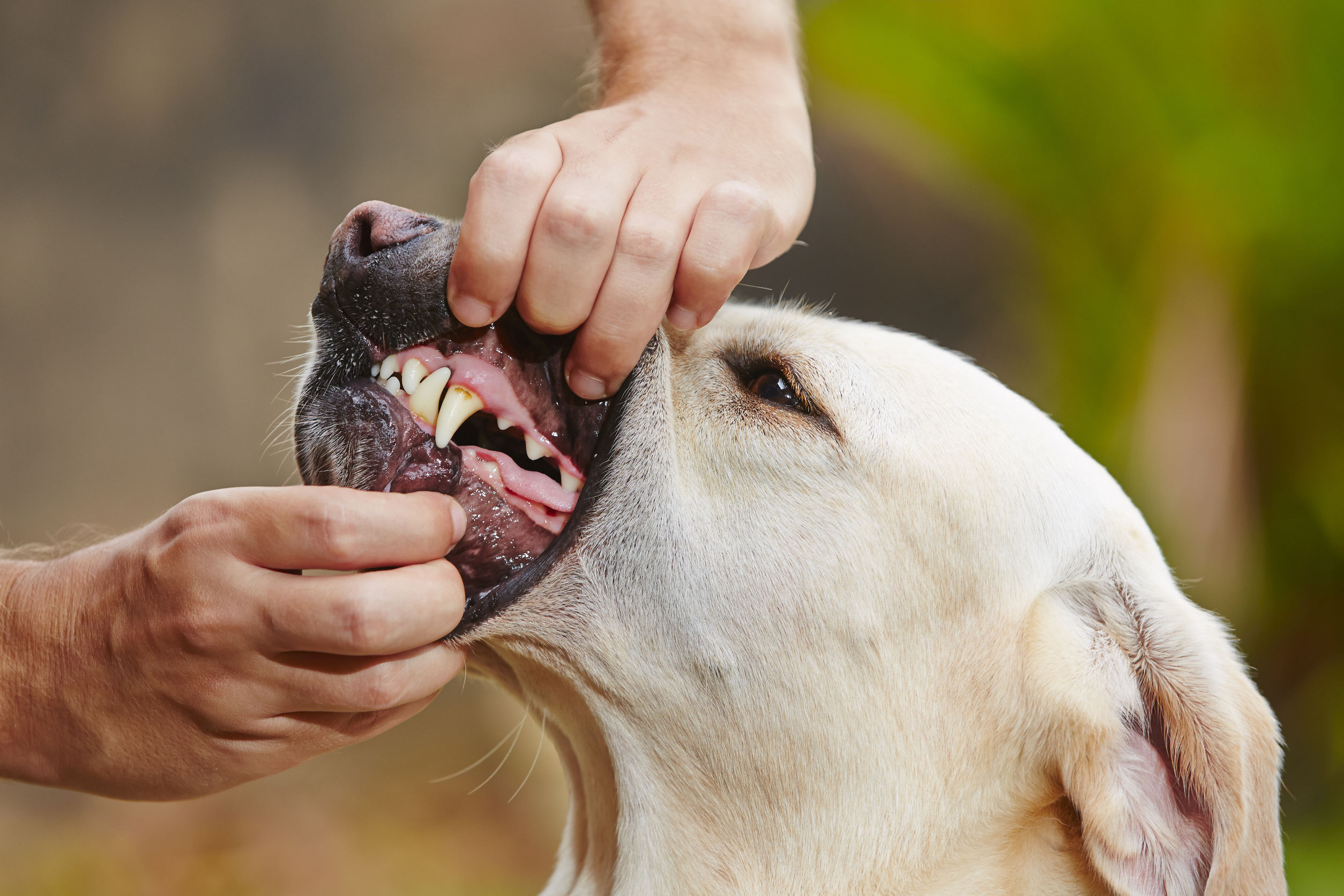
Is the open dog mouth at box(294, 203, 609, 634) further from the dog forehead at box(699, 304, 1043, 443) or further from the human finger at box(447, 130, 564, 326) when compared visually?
the dog forehead at box(699, 304, 1043, 443)

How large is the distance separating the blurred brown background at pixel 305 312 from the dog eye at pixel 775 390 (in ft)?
11.6

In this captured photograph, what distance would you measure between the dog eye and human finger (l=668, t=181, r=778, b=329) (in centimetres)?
32

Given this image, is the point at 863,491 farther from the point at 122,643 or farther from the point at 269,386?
the point at 269,386

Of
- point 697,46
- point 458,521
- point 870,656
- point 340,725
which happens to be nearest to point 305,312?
point 697,46

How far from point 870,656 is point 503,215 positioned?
0.86m

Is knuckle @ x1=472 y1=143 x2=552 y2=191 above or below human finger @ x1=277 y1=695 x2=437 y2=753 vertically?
above

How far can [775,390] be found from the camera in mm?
1628

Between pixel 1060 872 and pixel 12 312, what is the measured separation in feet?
18.6

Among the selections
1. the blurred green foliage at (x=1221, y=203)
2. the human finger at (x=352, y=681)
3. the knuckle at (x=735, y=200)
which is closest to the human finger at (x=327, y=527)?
the human finger at (x=352, y=681)

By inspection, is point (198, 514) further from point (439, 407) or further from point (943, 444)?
point (943, 444)

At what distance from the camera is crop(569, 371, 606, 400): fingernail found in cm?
140

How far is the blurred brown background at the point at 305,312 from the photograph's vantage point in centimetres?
466

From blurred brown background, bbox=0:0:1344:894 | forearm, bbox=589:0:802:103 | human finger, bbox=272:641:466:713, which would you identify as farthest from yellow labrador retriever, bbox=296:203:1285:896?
blurred brown background, bbox=0:0:1344:894

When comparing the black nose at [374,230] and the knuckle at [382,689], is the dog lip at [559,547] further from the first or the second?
the black nose at [374,230]
